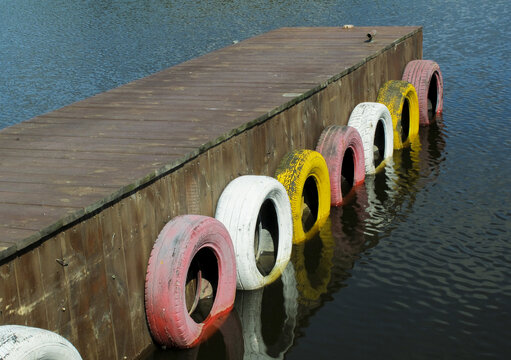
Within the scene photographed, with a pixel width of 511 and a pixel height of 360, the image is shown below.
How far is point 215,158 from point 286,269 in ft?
6.76

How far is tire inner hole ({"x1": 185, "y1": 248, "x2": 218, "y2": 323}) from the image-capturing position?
8.69 meters

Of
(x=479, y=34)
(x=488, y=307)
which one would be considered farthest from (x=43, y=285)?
(x=479, y=34)

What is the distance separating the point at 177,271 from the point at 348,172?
6196mm

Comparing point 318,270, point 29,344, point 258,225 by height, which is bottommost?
point 318,270

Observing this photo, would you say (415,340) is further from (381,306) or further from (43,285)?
(43,285)

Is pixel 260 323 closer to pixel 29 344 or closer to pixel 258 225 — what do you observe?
pixel 258 225

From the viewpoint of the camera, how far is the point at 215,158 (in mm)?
9062

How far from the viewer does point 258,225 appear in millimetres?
10094

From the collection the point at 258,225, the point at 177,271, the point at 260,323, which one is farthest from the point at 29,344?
the point at 258,225

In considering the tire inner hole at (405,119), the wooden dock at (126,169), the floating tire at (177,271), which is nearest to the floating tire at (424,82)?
the tire inner hole at (405,119)

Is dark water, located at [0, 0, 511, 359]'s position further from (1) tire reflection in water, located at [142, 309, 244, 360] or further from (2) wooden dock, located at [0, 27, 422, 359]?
(2) wooden dock, located at [0, 27, 422, 359]

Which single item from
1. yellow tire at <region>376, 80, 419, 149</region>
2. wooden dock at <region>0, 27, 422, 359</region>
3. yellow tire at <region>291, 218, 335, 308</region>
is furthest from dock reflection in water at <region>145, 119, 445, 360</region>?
wooden dock at <region>0, 27, 422, 359</region>

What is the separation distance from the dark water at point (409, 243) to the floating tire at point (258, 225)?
336 millimetres

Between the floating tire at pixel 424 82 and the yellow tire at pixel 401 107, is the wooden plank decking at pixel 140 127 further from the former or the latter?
the floating tire at pixel 424 82
